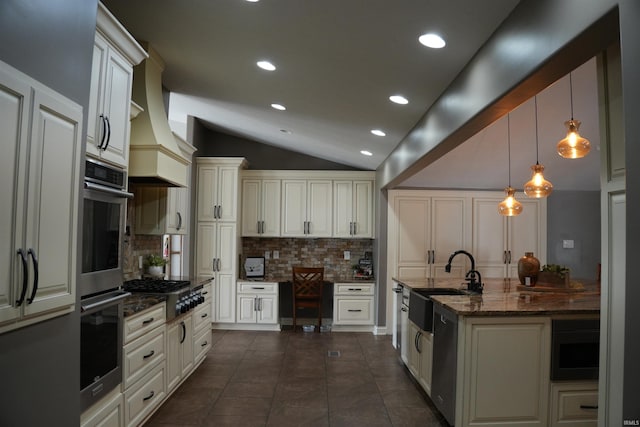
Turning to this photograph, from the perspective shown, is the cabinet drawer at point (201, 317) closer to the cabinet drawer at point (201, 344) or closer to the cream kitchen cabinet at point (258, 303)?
the cabinet drawer at point (201, 344)

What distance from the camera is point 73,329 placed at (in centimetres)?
191

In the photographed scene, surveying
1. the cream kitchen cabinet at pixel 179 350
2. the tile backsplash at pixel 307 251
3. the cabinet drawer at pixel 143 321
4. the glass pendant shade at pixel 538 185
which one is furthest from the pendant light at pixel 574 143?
the tile backsplash at pixel 307 251

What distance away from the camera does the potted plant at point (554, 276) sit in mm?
4109

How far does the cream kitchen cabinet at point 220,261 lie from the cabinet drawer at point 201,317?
1.53 metres

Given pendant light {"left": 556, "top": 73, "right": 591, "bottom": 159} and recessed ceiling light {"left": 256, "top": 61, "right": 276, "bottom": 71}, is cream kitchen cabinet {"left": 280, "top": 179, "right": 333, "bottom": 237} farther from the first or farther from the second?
pendant light {"left": 556, "top": 73, "right": 591, "bottom": 159}

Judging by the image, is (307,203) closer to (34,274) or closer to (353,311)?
(353,311)

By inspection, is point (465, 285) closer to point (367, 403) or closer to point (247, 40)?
point (367, 403)

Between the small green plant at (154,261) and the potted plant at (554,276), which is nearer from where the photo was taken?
Answer: the potted plant at (554,276)

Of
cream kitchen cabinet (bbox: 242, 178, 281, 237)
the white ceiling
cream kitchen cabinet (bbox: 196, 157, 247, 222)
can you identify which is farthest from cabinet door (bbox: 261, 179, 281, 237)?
the white ceiling

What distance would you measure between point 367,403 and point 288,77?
2.80 m

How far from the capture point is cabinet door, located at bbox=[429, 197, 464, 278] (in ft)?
20.4

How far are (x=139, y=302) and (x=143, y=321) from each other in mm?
186

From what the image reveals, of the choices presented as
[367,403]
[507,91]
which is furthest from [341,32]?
[367,403]

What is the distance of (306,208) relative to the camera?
659 centimetres
